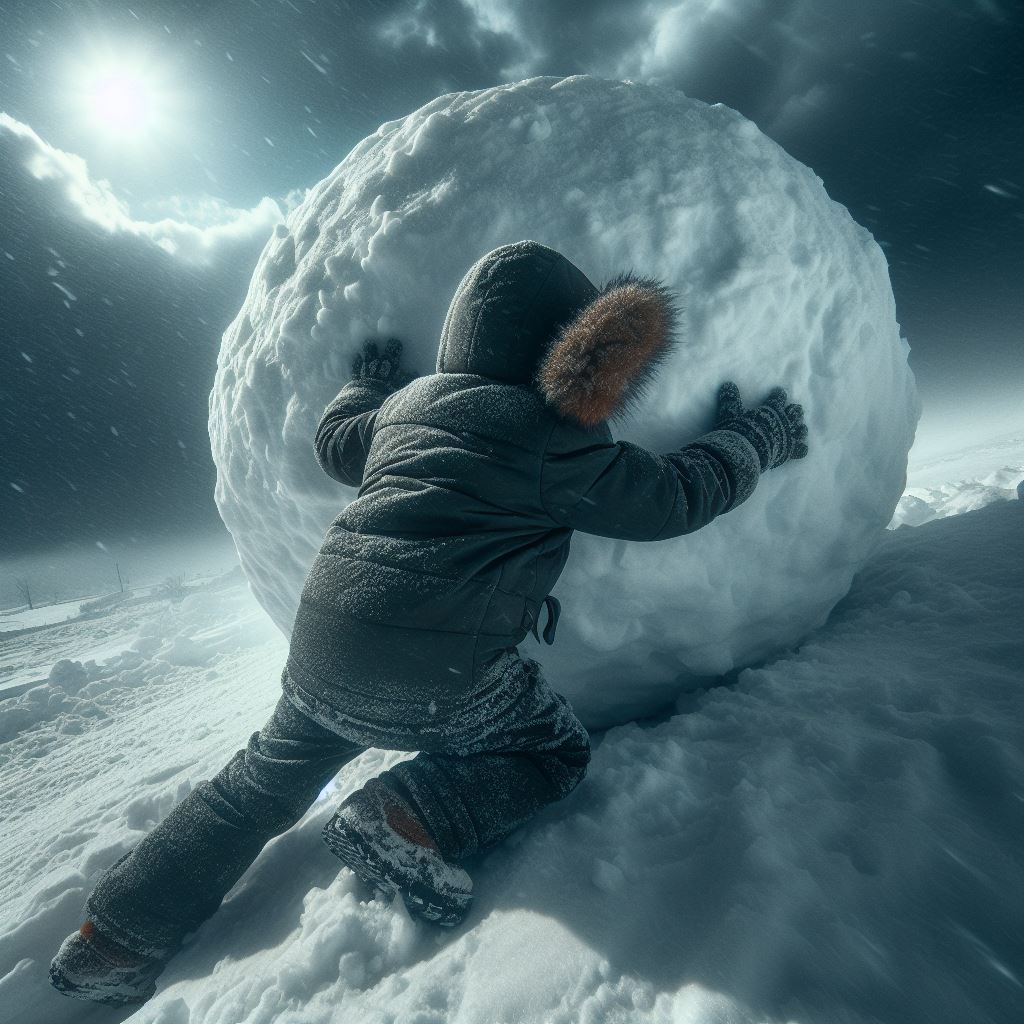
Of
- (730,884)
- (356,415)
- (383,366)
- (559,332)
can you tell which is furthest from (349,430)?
(730,884)

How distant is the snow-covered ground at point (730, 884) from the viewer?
2.59 feet

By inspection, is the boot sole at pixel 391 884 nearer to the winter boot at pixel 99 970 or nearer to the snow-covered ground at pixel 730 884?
the snow-covered ground at pixel 730 884

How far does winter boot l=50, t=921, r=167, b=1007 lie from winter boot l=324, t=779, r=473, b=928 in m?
0.79

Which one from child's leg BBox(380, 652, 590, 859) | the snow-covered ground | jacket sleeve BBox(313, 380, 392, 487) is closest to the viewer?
the snow-covered ground

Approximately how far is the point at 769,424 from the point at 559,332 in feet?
2.77

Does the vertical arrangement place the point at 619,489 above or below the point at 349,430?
below

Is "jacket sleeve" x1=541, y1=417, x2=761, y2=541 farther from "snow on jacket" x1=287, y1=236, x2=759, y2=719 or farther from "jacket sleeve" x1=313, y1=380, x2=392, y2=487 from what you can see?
"jacket sleeve" x1=313, y1=380, x2=392, y2=487

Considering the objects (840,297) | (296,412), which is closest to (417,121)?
(296,412)

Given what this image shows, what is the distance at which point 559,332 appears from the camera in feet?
3.67

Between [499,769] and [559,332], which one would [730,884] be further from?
[559,332]

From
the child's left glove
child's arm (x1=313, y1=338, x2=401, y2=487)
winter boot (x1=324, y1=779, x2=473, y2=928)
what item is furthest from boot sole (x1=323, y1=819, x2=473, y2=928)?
the child's left glove

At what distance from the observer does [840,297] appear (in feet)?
6.04

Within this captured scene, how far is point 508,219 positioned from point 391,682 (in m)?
1.41

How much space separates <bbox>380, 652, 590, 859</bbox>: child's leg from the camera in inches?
44.9
